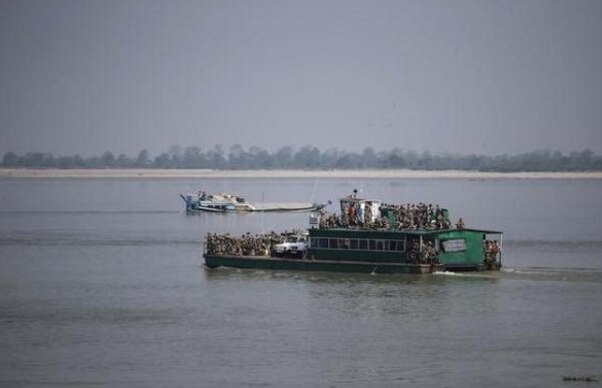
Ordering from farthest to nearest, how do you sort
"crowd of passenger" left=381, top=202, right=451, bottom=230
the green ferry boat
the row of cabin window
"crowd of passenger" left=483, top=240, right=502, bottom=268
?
"crowd of passenger" left=483, top=240, right=502, bottom=268 → "crowd of passenger" left=381, top=202, right=451, bottom=230 → the row of cabin window → the green ferry boat

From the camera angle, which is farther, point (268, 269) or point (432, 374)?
point (268, 269)

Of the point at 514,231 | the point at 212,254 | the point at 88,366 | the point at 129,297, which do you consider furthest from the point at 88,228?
the point at 88,366

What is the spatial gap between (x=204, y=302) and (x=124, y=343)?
440 inches

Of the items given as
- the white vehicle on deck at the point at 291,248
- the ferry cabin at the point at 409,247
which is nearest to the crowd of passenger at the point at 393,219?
the ferry cabin at the point at 409,247

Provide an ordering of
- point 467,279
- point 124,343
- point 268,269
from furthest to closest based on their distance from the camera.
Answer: point 268,269, point 467,279, point 124,343

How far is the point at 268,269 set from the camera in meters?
70.4

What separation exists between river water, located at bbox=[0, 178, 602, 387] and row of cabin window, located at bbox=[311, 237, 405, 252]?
4.52 feet

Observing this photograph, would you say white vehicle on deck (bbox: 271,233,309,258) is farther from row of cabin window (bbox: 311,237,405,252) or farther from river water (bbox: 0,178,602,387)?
river water (bbox: 0,178,602,387)

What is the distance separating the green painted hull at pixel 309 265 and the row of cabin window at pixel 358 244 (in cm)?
71

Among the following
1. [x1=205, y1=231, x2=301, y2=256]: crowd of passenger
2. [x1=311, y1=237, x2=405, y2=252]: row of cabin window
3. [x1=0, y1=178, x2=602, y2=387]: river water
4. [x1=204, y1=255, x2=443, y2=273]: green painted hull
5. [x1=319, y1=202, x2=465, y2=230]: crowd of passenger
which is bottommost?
[x1=0, y1=178, x2=602, y2=387]: river water

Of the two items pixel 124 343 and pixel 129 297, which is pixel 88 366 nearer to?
pixel 124 343

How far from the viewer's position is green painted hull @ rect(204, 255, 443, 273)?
66062 millimetres

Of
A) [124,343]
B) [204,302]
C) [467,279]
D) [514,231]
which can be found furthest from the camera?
[514,231]

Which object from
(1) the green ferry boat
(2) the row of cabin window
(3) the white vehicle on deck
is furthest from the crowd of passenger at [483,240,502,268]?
(3) the white vehicle on deck
